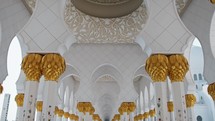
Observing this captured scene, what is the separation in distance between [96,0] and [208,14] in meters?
3.06

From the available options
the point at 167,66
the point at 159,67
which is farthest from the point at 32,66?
the point at 167,66

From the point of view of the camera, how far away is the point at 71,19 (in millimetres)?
6285

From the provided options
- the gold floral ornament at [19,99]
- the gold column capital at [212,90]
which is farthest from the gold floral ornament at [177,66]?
the gold floral ornament at [19,99]

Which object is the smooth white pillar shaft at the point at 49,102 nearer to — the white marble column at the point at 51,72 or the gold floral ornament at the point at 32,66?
the white marble column at the point at 51,72

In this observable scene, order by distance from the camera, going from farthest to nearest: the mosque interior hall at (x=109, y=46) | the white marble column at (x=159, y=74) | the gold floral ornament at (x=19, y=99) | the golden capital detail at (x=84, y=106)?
the golden capital detail at (x=84, y=106), the gold floral ornament at (x=19, y=99), the mosque interior hall at (x=109, y=46), the white marble column at (x=159, y=74)

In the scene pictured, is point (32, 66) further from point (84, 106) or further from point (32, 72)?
point (84, 106)

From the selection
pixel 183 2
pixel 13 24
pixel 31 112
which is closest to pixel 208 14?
pixel 183 2

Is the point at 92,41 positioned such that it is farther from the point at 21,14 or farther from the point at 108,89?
the point at 108,89

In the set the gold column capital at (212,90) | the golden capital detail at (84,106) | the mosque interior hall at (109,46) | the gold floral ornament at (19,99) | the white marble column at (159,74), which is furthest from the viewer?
the golden capital detail at (84,106)

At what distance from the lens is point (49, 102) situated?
3467mm

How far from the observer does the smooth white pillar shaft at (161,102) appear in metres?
3.38

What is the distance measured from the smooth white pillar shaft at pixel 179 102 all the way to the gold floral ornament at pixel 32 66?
94.4 inches

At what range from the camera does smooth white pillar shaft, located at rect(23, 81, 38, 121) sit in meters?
3.34

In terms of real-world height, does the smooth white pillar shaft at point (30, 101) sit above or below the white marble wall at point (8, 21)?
below
